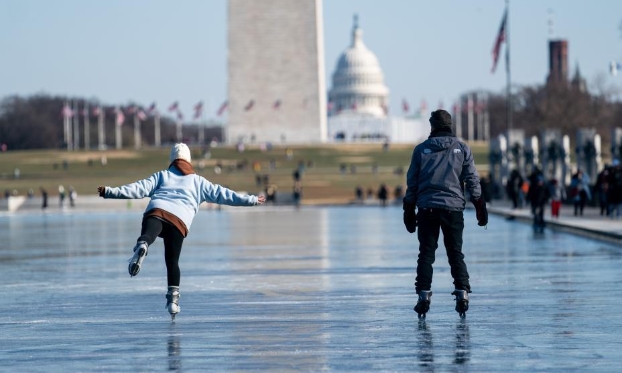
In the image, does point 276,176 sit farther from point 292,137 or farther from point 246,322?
point 246,322

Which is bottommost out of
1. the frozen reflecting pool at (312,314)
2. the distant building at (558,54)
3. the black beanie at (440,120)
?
the frozen reflecting pool at (312,314)

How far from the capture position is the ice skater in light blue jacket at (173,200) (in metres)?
11.9

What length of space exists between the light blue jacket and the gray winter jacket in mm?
1278

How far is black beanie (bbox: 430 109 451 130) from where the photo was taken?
39.3ft

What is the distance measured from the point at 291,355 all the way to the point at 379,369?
0.89 meters

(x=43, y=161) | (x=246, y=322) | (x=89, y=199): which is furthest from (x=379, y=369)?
(x=43, y=161)

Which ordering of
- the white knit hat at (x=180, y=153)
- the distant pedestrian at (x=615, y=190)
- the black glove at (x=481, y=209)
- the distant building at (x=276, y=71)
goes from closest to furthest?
the black glove at (x=481, y=209)
the white knit hat at (x=180, y=153)
the distant pedestrian at (x=615, y=190)
the distant building at (x=276, y=71)

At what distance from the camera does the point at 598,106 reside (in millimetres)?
121312

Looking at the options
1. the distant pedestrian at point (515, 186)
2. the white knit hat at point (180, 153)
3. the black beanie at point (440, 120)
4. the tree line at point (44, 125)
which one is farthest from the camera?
the tree line at point (44, 125)

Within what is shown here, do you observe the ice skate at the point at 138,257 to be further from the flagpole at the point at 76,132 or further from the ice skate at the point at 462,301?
the flagpole at the point at 76,132

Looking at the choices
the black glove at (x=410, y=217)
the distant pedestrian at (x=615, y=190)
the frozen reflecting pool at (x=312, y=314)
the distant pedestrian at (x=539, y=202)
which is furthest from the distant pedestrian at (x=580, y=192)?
the black glove at (x=410, y=217)

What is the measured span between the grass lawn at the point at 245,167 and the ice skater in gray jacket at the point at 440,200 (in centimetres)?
6722

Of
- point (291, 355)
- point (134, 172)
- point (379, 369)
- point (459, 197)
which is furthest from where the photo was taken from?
point (134, 172)

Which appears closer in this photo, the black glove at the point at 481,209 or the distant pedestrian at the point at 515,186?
the black glove at the point at 481,209
